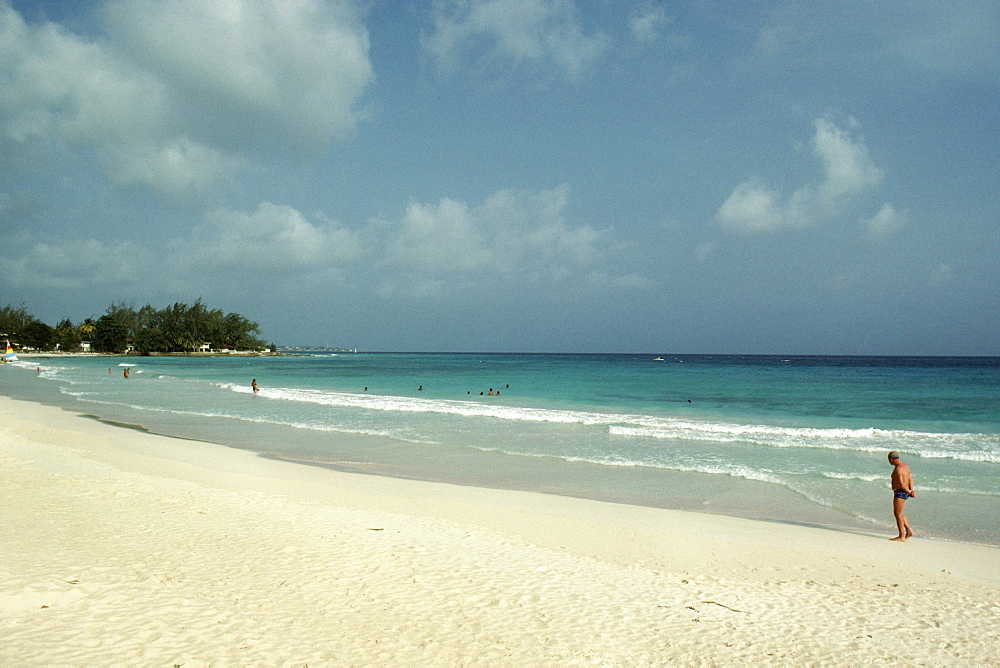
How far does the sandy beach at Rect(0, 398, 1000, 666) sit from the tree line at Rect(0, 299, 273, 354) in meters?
139

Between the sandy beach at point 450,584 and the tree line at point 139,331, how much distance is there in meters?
139

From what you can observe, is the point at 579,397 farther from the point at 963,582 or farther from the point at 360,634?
the point at 360,634

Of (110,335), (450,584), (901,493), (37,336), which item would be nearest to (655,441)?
(901,493)

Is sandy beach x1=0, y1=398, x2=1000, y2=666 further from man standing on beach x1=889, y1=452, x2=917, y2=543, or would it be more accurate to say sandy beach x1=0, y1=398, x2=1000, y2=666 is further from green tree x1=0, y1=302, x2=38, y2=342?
green tree x1=0, y1=302, x2=38, y2=342

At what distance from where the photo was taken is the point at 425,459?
49.5 ft

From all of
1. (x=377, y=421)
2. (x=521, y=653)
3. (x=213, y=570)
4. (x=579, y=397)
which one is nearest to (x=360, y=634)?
(x=521, y=653)

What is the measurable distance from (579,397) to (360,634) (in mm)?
31384

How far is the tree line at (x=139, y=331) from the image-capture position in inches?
4867

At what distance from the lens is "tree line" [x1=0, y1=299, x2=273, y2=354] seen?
12362 cm

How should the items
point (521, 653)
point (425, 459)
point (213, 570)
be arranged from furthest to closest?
point (425, 459) → point (213, 570) → point (521, 653)

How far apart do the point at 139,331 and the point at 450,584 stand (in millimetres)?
149553

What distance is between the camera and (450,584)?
6.18m

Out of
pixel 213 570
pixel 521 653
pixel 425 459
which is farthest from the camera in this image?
pixel 425 459

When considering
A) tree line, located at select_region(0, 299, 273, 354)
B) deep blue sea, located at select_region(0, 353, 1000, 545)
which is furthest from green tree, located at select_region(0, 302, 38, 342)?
deep blue sea, located at select_region(0, 353, 1000, 545)
